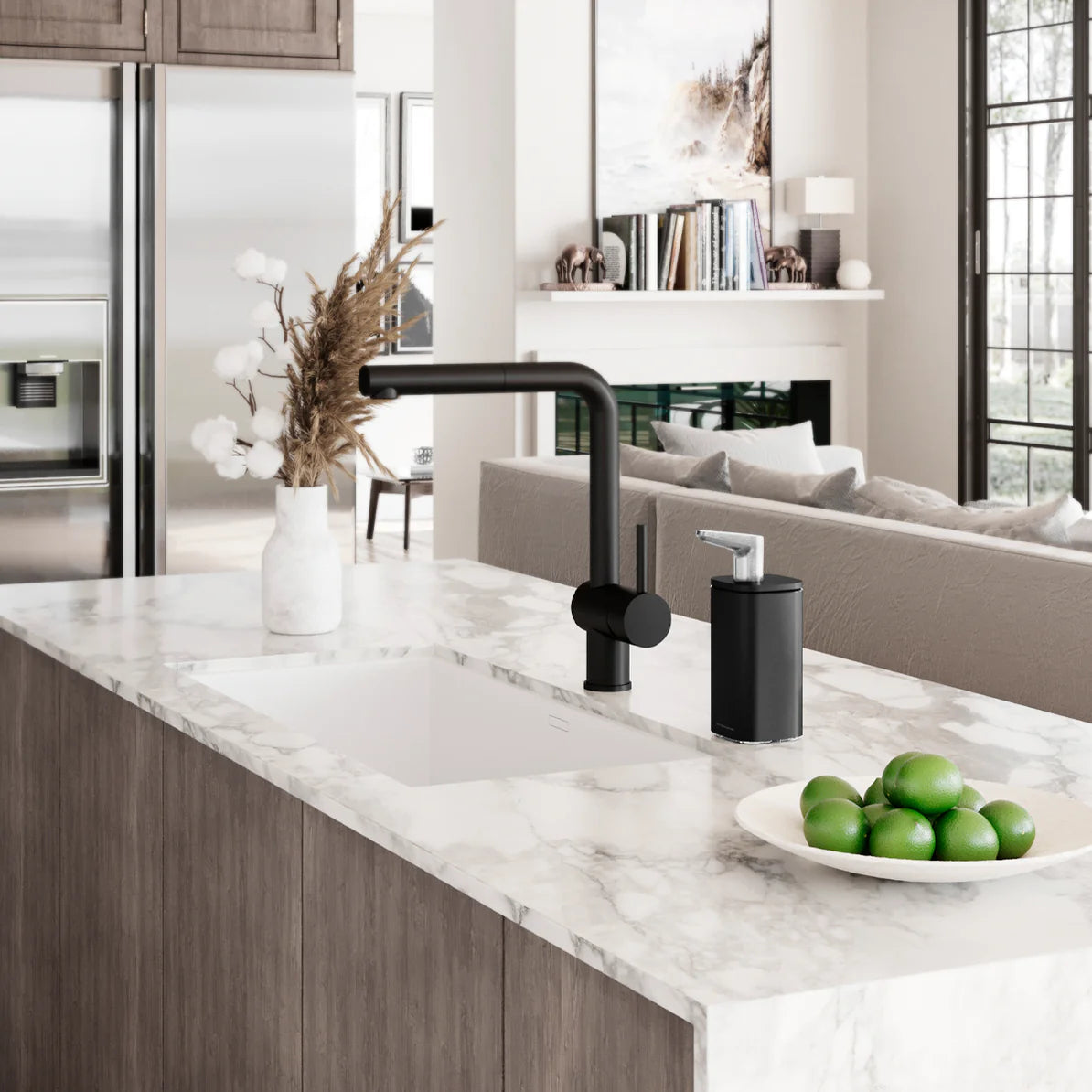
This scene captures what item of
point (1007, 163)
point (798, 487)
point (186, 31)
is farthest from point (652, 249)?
point (798, 487)

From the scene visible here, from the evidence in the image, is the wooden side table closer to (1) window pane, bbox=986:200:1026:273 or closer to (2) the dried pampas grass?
(1) window pane, bbox=986:200:1026:273

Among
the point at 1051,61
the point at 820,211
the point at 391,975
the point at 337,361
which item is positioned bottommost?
the point at 391,975

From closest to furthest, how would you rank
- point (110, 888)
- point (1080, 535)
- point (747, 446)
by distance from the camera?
1. point (110, 888)
2. point (1080, 535)
3. point (747, 446)

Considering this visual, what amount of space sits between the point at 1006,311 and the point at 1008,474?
651mm

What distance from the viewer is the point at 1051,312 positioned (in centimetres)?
644

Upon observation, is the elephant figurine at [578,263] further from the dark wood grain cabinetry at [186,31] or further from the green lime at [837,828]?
the green lime at [837,828]

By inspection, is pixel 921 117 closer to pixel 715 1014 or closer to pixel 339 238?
pixel 339 238

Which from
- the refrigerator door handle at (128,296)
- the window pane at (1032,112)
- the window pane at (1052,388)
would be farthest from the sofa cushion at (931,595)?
the window pane at (1032,112)

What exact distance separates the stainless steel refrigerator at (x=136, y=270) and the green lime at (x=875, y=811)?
3679mm

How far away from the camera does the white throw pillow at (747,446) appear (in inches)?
205

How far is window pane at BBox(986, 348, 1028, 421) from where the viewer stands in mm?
6602

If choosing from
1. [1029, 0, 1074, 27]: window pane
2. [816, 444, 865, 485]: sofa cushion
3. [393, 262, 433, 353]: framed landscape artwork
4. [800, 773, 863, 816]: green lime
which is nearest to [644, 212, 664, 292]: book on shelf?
[816, 444, 865, 485]: sofa cushion

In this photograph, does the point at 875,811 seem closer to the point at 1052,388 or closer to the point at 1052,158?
the point at 1052,388

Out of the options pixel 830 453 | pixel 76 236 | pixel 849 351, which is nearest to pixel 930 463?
pixel 849 351
